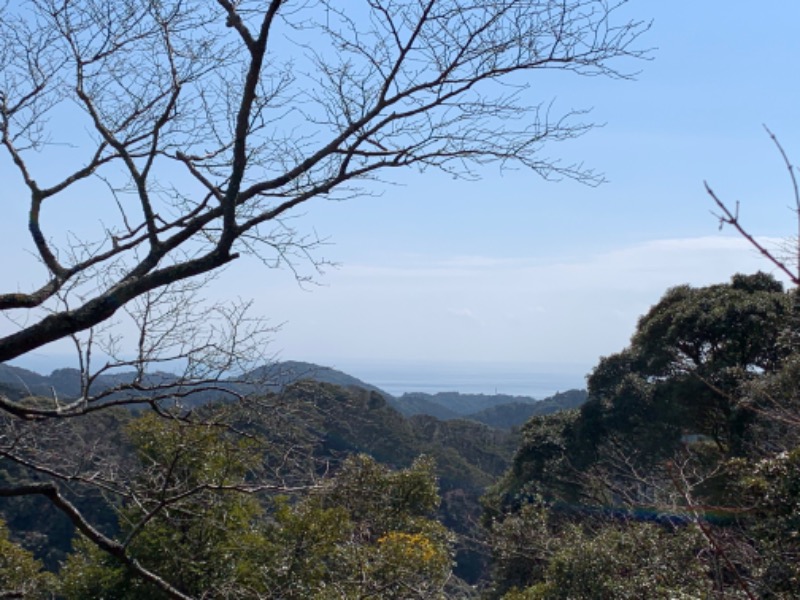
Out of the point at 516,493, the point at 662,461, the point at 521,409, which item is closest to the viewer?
the point at 662,461

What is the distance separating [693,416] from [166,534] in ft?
30.9

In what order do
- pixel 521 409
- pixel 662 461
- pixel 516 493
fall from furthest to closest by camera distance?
1. pixel 521 409
2. pixel 516 493
3. pixel 662 461

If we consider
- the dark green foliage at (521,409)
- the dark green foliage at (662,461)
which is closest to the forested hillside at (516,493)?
the dark green foliage at (662,461)

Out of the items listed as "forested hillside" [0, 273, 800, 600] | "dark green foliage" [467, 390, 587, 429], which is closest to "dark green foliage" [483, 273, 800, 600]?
"forested hillside" [0, 273, 800, 600]

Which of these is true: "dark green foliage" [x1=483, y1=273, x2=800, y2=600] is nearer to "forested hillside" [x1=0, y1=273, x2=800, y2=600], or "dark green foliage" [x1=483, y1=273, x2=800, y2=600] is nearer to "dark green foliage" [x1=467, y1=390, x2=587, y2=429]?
"forested hillside" [x1=0, y1=273, x2=800, y2=600]

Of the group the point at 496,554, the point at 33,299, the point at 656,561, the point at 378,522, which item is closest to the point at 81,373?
the point at 33,299

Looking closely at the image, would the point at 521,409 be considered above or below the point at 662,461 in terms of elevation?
below

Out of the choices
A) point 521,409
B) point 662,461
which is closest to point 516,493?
point 662,461

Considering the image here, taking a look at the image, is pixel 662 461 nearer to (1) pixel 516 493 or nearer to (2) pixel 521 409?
(1) pixel 516 493

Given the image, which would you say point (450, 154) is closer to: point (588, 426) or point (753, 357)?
point (753, 357)

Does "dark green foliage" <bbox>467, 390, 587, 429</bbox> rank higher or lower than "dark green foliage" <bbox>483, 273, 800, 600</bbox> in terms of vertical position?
lower

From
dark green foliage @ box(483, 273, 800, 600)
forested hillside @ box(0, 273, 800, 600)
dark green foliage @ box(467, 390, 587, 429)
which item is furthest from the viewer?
dark green foliage @ box(467, 390, 587, 429)

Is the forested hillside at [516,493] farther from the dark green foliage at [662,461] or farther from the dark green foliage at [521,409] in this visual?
the dark green foliage at [521,409]

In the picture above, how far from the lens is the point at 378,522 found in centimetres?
1112
